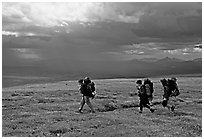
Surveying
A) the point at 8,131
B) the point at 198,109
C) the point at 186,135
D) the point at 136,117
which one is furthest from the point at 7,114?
the point at 198,109

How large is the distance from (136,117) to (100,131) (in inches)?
244

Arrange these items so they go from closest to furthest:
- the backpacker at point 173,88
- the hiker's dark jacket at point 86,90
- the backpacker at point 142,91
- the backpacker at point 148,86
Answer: the hiker's dark jacket at point 86,90 < the backpacker at point 148,86 < the backpacker at point 142,91 < the backpacker at point 173,88

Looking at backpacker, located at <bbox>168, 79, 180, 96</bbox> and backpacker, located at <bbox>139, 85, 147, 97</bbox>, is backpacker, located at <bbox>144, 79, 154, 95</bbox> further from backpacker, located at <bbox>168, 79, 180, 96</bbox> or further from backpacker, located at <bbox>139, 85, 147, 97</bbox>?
backpacker, located at <bbox>168, 79, 180, 96</bbox>

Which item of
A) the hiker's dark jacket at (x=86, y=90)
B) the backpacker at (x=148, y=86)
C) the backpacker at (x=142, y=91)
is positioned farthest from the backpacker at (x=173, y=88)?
the hiker's dark jacket at (x=86, y=90)

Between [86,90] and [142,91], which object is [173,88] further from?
[86,90]

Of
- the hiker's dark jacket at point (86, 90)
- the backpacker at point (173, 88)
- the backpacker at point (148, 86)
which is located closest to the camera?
the hiker's dark jacket at point (86, 90)

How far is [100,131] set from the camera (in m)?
22.0

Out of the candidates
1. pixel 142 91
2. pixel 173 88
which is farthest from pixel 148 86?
pixel 173 88

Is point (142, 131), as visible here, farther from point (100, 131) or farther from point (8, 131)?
point (8, 131)

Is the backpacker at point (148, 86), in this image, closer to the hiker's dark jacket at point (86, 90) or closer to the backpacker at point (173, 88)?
the backpacker at point (173, 88)

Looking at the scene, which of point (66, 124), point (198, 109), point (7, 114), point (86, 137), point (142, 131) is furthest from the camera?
point (198, 109)

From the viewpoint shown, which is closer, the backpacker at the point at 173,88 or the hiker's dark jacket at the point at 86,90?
the hiker's dark jacket at the point at 86,90

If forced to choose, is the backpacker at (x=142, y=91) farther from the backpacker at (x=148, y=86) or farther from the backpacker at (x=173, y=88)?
the backpacker at (x=173, y=88)

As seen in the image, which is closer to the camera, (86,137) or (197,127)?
(86,137)
